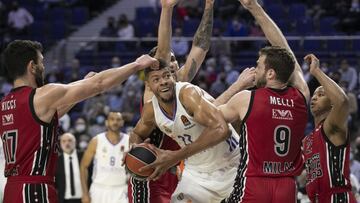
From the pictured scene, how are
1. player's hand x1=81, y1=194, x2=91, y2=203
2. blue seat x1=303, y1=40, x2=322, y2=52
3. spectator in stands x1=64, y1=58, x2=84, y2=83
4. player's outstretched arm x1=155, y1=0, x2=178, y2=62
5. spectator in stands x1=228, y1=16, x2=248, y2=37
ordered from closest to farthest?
player's outstretched arm x1=155, y1=0, x2=178, y2=62
player's hand x1=81, y1=194, x2=91, y2=203
blue seat x1=303, y1=40, x2=322, y2=52
spectator in stands x1=64, y1=58, x2=84, y2=83
spectator in stands x1=228, y1=16, x2=248, y2=37

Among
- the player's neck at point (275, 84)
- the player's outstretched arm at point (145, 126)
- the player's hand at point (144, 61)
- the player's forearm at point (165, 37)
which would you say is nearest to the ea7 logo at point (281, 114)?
the player's neck at point (275, 84)

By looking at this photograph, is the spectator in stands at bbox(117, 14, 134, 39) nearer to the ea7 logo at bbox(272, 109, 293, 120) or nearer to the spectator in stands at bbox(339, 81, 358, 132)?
the spectator in stands at bbox(339, 81, 358, 132)

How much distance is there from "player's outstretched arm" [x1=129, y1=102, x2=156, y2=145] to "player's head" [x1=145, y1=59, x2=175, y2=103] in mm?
274

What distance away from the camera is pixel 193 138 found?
25.0 ft

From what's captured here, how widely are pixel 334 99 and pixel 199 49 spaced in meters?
1.93

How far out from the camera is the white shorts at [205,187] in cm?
777

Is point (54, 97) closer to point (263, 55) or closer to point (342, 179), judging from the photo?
point (263, 55)

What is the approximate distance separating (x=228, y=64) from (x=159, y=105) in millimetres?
10398

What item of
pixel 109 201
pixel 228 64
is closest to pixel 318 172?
pixel 109 201

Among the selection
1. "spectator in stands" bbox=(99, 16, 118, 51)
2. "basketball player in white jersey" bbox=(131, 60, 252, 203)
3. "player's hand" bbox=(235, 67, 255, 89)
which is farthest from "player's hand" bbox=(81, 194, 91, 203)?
"spectator in stands" bbox=(99, 16, 118, 51)

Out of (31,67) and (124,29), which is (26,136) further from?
(124,29)

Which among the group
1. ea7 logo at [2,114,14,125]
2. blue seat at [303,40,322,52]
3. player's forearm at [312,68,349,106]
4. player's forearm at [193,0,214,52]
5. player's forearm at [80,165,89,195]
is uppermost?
player's forearm at [193,0,214,52]

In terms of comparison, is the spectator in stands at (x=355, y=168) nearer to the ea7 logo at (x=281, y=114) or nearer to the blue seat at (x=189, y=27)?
the blue seat at (x=189, y=27)

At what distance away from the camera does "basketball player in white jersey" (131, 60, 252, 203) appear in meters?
7.18
